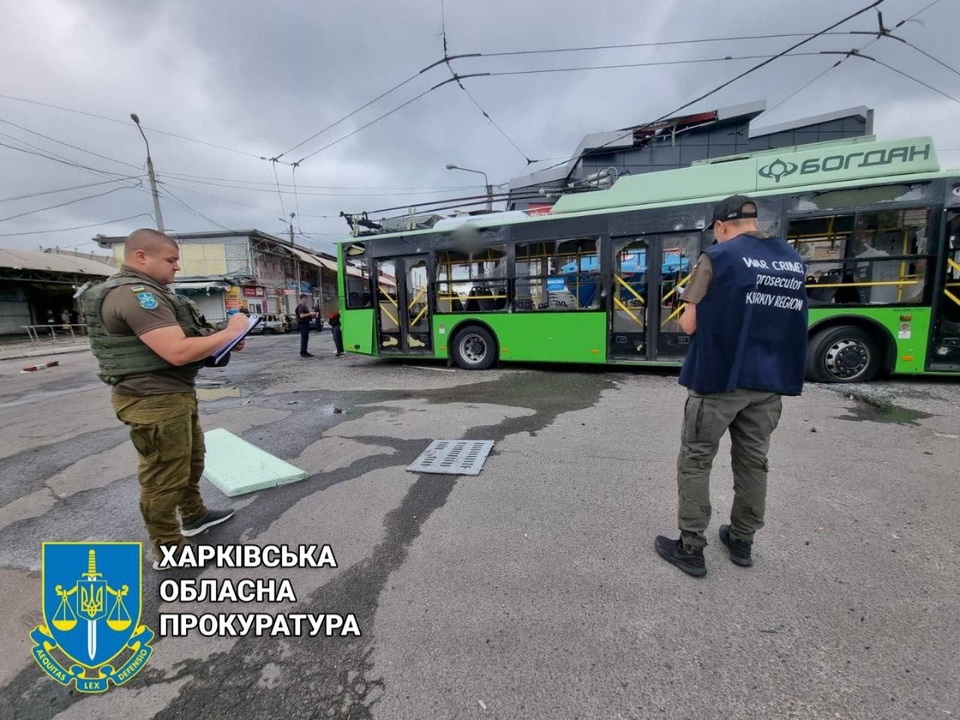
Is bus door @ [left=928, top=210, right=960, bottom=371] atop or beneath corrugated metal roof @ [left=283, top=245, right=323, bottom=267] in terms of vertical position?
beneath

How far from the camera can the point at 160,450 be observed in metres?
2.26

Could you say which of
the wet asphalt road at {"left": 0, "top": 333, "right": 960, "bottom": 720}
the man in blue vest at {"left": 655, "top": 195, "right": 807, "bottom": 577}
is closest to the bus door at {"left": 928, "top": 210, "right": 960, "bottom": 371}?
the wet asphalt road at {"left": 0, "top": 333, "right": 960, "bottom": 720}

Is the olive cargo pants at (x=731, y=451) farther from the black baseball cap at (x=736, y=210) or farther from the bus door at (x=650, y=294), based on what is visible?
the bus door at (x=650, y=294)

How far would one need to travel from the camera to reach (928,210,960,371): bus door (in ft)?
18.6

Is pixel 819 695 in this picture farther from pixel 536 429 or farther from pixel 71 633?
pixel 536 429

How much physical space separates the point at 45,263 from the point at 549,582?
3050 cm

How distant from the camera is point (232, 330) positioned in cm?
231

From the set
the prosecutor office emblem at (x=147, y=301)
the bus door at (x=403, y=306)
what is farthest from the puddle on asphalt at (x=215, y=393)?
the prosecutor office emblem at (x=147, y=301)

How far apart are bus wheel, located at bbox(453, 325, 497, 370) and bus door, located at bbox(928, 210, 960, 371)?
22.2 feet

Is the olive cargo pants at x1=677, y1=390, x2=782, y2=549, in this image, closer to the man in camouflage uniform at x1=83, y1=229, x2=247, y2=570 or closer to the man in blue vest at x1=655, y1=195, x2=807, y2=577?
the man in blue vest at x1=655, y1=195, x2=807, y2=577

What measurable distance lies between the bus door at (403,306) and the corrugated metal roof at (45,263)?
2093 cm

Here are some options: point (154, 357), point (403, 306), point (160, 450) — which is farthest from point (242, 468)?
point (403, 306)

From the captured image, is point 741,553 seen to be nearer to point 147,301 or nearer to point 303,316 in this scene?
point 147,301

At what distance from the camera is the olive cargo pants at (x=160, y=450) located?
7.23 feet
